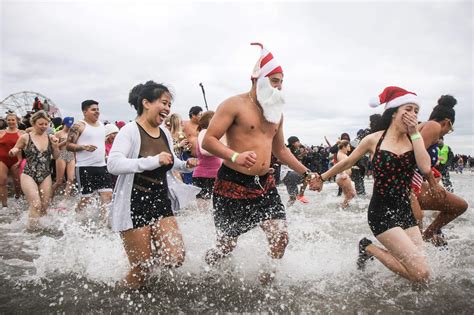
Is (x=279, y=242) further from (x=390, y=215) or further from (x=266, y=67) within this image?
(x=266, y=67)

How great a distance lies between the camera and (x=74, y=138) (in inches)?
253

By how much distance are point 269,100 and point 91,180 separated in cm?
411

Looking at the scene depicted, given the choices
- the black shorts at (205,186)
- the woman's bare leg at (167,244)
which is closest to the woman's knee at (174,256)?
the woman's bare leg at (167,244)

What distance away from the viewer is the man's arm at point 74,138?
6.32m

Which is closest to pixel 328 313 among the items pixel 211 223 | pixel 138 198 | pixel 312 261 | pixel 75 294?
pixel 312 261

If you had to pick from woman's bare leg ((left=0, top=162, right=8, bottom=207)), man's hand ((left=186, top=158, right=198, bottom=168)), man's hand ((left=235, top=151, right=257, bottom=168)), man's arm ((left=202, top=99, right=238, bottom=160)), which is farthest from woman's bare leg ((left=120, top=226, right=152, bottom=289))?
woman's bare leg ((left=0, top=162, right=8, bottom=207))

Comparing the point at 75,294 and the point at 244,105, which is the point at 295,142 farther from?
the point at 75,294

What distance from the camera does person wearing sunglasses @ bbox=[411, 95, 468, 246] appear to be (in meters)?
4.30

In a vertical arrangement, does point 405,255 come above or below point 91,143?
below

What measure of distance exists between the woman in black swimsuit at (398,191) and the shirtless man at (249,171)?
90 centimetres

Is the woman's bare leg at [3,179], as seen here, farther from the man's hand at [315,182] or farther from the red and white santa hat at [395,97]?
the red and white santa hat at [395,97]

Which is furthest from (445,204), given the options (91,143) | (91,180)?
(91,143)

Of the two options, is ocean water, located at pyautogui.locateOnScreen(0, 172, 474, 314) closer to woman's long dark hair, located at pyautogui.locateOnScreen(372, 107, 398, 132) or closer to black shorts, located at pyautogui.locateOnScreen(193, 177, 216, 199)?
black shorts, located at pyautogui.locateOnScreen(193, 177, 216, 199)

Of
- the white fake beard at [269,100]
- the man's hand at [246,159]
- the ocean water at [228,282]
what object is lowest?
the ocean water at [228,282]
